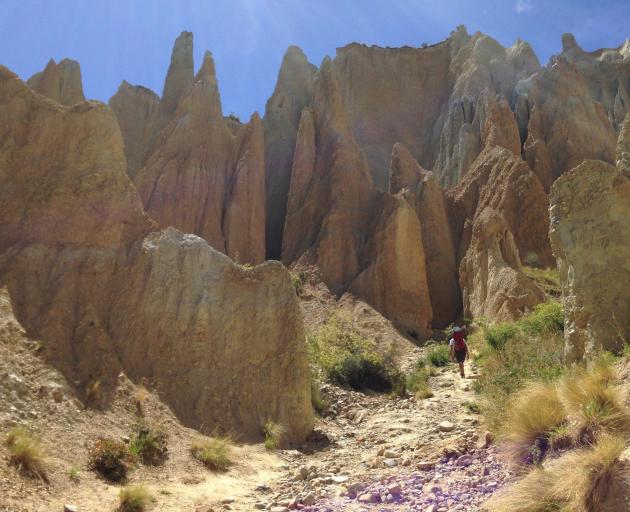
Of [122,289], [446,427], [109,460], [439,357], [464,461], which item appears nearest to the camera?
[464,461]

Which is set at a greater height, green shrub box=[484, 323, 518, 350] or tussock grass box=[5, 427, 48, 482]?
green shrub box=[484, 323, 518, 350]

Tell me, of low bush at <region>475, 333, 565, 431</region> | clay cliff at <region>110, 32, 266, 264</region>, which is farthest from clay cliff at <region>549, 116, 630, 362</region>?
clay cliff at <region>110, 32, 266, 264</region>

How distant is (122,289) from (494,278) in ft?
63.6

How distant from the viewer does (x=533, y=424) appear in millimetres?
7941

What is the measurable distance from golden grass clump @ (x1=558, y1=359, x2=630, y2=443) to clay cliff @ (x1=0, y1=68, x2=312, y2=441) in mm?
8816

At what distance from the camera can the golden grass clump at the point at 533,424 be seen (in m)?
7.74

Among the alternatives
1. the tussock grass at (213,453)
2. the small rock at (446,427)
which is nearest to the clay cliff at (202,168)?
the tussock grass at (213,453)

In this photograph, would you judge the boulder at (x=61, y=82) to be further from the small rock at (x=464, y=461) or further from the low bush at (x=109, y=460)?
the small rock at (x=464, y=461)

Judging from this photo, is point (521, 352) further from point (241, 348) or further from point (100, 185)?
point (100, 185)

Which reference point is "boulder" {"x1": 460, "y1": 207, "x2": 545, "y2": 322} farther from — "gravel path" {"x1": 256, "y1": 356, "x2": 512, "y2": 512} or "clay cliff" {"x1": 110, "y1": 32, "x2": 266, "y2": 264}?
"clay cliff" {"x1": 110, "y1": 32, "x2": 266, "y2": 264}

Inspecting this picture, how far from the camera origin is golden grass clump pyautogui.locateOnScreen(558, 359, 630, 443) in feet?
23.1

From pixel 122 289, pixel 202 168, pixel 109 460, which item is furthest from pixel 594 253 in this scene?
pixel 202 168

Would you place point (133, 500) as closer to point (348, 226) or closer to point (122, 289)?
point (122, 289)

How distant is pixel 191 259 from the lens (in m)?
17.0
